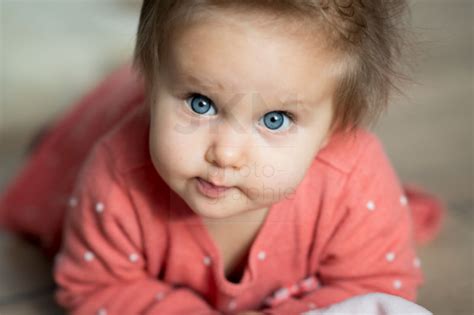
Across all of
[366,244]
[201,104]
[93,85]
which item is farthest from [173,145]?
[93,85]

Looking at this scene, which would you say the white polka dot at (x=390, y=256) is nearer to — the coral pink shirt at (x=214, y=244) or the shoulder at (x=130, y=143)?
the coral pink shirt at (x=214, y=244)

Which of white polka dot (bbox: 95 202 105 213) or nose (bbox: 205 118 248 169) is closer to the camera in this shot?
nose (bbox: 205 118 248 169)

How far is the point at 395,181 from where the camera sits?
831mm

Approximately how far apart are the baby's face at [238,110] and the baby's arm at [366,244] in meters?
0.12

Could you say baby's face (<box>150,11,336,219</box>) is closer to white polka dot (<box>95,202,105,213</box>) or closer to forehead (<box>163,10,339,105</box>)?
forehead (<box>163,10,339,105</box>)

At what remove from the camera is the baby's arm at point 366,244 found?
0.78 metres

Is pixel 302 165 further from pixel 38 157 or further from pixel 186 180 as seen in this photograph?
pixel 38 157

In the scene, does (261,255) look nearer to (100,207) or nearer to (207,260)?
(207,260)

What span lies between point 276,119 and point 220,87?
6 centimetres

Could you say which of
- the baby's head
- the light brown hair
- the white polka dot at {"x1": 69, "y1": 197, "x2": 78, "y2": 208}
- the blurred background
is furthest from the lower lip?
the blurred background

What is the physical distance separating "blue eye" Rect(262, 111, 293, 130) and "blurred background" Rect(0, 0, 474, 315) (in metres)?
0.35

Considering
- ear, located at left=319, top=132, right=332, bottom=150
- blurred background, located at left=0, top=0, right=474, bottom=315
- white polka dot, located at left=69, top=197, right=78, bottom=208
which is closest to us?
ear, located at left=319, top=132, right=332, bottom=150

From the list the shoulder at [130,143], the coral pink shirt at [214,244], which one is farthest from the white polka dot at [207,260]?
the shoulder at [130,143]

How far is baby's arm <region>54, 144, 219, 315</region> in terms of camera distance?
785mm
